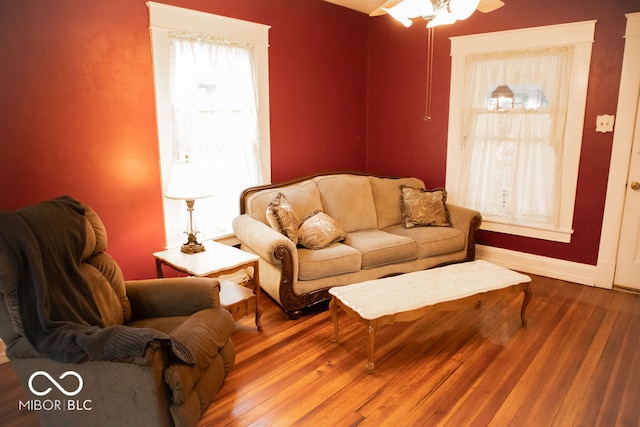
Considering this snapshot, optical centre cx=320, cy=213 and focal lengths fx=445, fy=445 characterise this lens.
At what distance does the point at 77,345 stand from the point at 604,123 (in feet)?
13.6

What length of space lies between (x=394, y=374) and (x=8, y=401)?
7.02 feet

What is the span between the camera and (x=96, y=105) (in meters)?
2.99

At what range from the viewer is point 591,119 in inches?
152

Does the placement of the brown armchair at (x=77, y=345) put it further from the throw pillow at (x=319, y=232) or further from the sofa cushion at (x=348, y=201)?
the sofa cushion at (x=348, y=201)

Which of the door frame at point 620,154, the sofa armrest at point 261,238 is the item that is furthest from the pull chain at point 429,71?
the sofa armrest at point 261,238

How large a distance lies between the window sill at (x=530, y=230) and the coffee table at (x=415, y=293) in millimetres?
1235

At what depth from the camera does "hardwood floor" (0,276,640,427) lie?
7.55 ft

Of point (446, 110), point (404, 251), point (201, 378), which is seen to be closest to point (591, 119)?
point (446, 110)

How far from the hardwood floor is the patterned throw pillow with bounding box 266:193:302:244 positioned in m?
0.64

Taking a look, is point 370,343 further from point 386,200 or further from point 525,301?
point 386,200

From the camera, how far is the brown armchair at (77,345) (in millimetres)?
1832

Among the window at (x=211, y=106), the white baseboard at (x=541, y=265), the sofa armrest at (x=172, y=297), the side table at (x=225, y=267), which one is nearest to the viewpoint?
the sofa armrest at (x=172, y=297)

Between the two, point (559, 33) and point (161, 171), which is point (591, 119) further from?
point (161, 171)

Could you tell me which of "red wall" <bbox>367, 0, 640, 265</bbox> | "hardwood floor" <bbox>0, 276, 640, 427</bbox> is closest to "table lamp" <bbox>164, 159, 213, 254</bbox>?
"hardwood floor" <bbox>0, 276, 640, 427</bbox>
